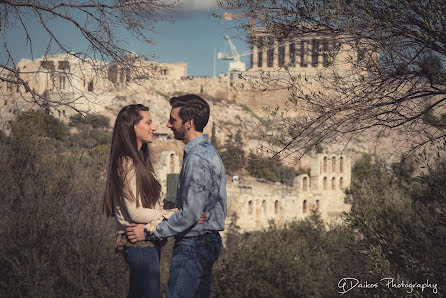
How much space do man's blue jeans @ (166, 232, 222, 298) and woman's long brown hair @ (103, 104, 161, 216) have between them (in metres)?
0.36

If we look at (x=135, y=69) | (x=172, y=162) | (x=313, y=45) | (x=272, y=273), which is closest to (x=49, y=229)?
(x=272, y=273)

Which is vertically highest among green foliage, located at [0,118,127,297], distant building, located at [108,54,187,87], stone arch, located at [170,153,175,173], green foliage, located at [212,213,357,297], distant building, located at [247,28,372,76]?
stone arch, located at [170,153,175,173]

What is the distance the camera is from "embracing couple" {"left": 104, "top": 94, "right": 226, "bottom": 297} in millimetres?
3342

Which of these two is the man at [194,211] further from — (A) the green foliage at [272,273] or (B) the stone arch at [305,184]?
(B) the stone arch at [305,184]

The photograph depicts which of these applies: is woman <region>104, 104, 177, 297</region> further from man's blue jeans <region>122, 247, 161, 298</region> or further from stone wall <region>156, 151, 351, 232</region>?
stone wall <region>156, 151, 351, 232</region>

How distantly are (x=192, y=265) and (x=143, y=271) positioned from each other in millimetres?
323

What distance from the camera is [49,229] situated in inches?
471

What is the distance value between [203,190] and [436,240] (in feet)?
18.5

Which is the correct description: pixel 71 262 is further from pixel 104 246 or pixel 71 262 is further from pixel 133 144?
pixel 133 144

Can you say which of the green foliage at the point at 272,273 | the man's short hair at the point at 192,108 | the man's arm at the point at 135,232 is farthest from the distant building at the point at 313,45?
the green foliage at the point at 272,273

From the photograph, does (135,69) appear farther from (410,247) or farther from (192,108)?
(410,247)

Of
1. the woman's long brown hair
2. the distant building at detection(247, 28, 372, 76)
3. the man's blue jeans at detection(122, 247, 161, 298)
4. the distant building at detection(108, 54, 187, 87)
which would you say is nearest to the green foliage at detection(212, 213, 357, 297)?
the distant building at detection(108, 54, 187, 87)

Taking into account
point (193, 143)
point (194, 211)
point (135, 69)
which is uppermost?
point (135, 69)

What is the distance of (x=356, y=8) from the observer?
16.4 feet
